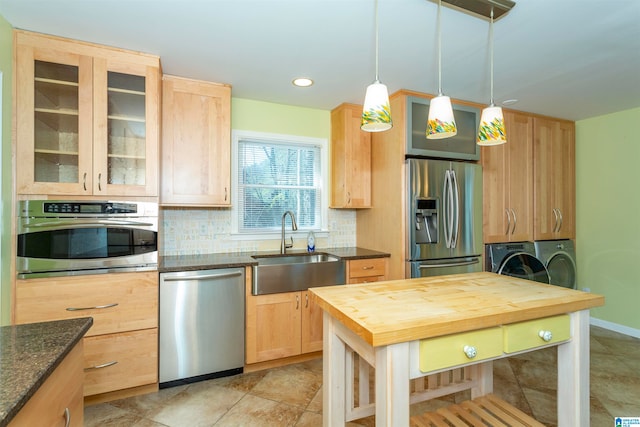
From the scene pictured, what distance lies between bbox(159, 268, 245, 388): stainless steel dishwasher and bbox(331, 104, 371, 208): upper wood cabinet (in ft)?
4.35

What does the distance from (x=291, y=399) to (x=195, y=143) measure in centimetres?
213

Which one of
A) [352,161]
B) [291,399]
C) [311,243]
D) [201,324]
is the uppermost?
[352,161]

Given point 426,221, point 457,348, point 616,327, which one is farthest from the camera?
point 616,327

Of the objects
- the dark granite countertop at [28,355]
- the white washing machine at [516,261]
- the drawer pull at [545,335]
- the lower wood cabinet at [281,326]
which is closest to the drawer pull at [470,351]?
A: the drawer pull at [545,335]

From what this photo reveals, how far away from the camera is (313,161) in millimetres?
3424

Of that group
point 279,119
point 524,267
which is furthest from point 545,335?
point 279,119

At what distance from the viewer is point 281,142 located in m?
3.26

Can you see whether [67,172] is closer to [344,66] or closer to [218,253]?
[218,253]

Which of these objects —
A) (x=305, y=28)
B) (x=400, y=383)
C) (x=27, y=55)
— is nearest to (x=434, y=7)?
(x=305, y=28)

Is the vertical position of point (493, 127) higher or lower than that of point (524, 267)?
higher

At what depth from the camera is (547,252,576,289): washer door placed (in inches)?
141

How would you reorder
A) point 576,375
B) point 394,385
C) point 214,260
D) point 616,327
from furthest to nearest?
point 616,327 < point 214,260 < point 576,375 < point 394,385

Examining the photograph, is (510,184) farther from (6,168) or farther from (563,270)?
(6,168)

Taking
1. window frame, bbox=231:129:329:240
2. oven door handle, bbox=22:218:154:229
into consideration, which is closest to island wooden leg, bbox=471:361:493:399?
window frame, bbox=231:129:329:240
